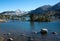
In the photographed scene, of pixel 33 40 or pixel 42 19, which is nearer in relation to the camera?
pixel 33 40

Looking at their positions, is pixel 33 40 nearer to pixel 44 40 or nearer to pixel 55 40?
pixel 44 40

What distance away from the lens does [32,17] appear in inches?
4213

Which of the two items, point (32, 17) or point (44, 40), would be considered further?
point (32, 17)

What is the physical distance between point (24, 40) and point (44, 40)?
3.60 metres

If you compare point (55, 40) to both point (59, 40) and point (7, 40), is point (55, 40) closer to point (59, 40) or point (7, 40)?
point (59, 40)

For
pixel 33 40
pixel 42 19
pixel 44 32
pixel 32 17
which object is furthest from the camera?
pixel 32 17

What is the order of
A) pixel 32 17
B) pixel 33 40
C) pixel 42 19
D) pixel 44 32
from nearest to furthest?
pixel 33 40 < pixel 44 32 < pixel 42 19 < pixel 32 17

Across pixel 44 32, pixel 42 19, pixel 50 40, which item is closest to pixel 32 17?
pixel 42 19

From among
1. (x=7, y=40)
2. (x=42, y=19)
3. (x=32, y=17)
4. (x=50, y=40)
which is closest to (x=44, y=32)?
(x=50, y=40)

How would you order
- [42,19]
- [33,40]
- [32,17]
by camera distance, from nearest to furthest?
[33,40], [42,19], [32,17]

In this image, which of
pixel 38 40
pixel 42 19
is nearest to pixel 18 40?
pixel 38 40

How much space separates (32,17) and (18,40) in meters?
79.0

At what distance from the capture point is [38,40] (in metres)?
28.2

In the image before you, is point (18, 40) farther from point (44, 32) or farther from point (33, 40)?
point (44, 32)
